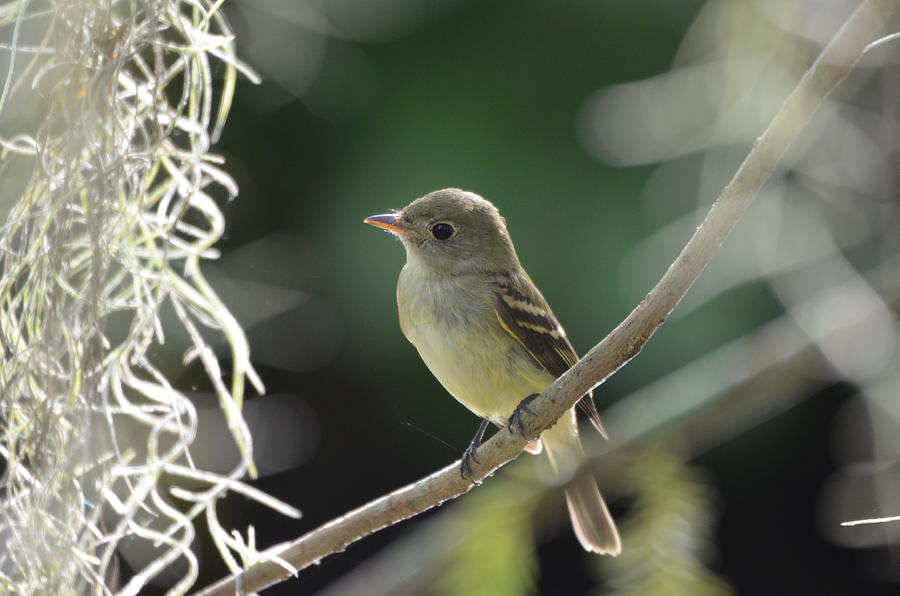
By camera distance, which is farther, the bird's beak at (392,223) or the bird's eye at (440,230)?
the bird's eye at (440,230)

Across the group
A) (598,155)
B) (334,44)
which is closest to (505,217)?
(598,155)

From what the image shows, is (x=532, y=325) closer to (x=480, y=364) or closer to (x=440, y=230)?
(x=480, y=364)

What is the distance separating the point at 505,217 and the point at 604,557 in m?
1.10

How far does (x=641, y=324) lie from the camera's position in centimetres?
184

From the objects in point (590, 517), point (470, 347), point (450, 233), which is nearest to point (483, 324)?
point (470, 347)

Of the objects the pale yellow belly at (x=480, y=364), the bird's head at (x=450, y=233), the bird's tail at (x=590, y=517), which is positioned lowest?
the bird's tail at (x=590, y=517)

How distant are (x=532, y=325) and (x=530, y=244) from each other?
0.68 m

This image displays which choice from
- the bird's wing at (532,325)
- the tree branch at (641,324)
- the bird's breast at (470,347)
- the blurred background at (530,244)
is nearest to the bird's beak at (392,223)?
the bird's breast at (470,347)

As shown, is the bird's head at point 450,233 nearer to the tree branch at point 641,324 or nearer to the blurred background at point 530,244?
the blurred background at point 530,244

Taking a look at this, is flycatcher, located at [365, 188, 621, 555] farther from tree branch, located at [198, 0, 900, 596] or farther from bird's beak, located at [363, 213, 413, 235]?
tree branch, located at [198, 0, 900, 596]

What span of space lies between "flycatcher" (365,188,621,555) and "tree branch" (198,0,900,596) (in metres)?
0.58

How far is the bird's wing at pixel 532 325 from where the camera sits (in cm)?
296

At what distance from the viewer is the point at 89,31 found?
2.05m

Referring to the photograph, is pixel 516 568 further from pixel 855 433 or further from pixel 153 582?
pixel 153 582
